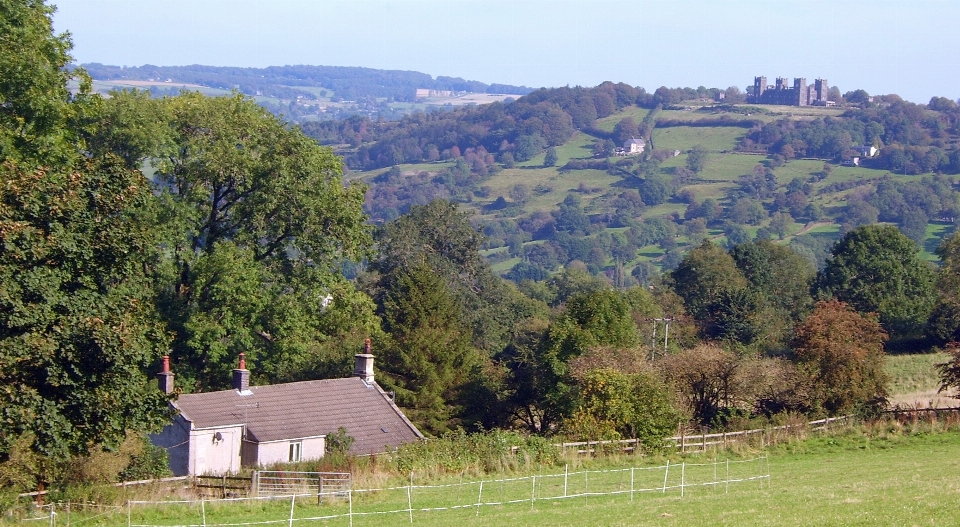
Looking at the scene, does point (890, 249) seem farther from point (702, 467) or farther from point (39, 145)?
point (39, 145)

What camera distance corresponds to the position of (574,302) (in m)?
43.2

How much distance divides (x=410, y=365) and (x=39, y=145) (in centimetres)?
1593

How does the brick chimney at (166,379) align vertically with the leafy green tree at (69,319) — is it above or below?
below

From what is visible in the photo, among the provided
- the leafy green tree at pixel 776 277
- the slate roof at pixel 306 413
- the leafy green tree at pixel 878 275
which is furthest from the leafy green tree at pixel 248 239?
the leafy green tree at pixel 776 277

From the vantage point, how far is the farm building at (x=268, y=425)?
32.0m

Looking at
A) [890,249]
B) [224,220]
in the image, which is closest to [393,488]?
[224,220]

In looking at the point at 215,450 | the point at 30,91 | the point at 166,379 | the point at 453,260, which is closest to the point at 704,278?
the point at 453,260

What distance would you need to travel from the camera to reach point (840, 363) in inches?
1534

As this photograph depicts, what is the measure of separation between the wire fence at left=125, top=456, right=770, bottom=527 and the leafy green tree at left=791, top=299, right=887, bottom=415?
442 inches

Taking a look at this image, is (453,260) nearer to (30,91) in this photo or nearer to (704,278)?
(704,278)

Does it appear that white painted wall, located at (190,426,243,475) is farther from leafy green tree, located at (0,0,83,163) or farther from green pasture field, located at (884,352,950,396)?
green pasture field, located at (884,352,950,396)

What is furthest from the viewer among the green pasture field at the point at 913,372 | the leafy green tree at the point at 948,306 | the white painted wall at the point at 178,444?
the leafy green tree at the point at 948,306

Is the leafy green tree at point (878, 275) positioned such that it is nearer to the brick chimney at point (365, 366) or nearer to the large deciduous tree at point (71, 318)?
the brick chimney at point (365, 366)

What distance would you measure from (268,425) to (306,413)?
1.35 metres
